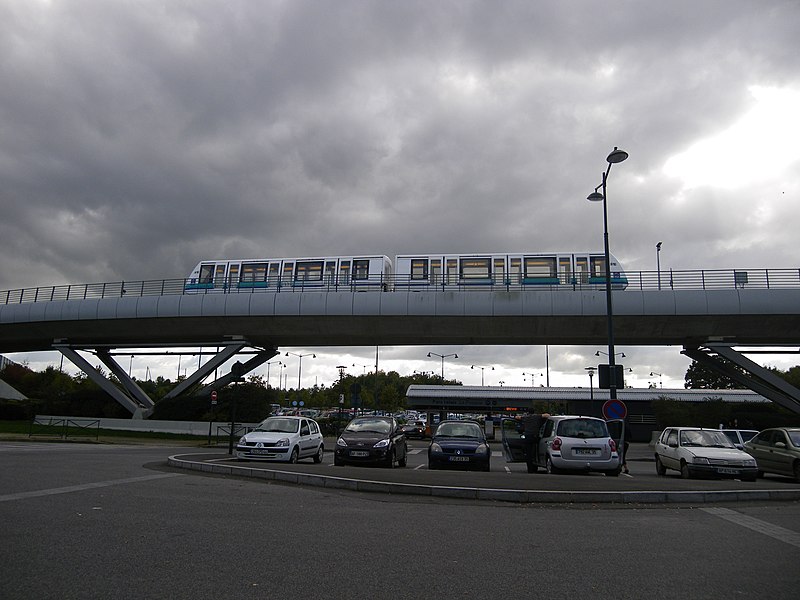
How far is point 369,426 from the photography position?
18.1 meters

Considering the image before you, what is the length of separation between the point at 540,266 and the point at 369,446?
21.0 m

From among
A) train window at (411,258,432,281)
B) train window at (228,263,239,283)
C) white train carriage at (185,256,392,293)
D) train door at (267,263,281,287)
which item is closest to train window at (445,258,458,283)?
train window at (411,258,432,281)

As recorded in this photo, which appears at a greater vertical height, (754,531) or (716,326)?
(716,326)

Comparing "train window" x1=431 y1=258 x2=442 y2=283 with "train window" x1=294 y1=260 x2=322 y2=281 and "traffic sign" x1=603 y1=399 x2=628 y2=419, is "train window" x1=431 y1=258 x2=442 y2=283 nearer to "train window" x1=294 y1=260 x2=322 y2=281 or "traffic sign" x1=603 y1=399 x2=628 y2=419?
"train window" x1=294 y1=260 x2=322 y2=281

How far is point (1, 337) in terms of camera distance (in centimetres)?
4775

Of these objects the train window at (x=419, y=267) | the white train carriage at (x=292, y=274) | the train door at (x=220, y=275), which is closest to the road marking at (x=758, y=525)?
the white train carriage at (x=292, y=274)

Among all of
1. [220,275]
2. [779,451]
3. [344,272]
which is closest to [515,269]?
[344,272]

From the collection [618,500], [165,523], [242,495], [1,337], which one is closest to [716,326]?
[618,500]

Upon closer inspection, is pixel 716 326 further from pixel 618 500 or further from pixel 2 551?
pixel 2 551

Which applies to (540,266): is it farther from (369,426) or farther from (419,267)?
(369,426)

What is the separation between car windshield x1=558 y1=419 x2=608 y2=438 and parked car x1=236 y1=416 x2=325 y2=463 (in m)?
7.32

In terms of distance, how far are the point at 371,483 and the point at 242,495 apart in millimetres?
2410

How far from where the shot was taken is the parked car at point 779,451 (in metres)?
15.7

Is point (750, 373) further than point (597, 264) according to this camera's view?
Yes
